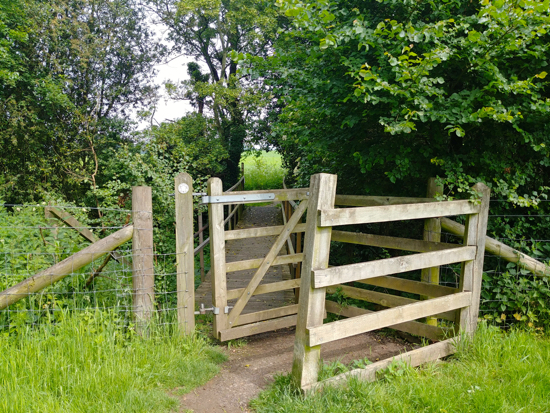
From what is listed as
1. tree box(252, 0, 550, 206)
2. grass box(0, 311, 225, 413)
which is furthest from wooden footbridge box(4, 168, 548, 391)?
tree box(252, 0, 550, 206)

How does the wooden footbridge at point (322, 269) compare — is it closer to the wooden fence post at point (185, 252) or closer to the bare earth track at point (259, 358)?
the wooden fence post at point (185, 252)

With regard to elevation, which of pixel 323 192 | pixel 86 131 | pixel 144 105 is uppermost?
pixel 144 105

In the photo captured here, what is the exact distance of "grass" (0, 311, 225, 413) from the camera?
2.86 m

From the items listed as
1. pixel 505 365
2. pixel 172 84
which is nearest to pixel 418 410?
pixel 505 365

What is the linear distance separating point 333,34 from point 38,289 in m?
3.63

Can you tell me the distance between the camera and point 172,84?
57.2 ft

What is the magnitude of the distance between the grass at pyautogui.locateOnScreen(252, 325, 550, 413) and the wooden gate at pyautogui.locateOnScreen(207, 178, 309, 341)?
1.22 metres

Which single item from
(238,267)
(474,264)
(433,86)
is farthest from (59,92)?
(474,264)

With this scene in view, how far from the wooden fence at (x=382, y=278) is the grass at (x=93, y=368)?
1.14 meters

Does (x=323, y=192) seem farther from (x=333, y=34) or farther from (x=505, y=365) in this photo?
(x=505, y=365)

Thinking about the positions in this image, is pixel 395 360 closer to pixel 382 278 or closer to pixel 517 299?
pixel 382 278

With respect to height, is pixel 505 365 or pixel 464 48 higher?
pixel 464 48

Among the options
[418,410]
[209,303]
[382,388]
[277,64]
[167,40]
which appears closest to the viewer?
[418,410]

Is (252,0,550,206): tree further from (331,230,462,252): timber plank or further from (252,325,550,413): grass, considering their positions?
(252,325,550,413): grass
